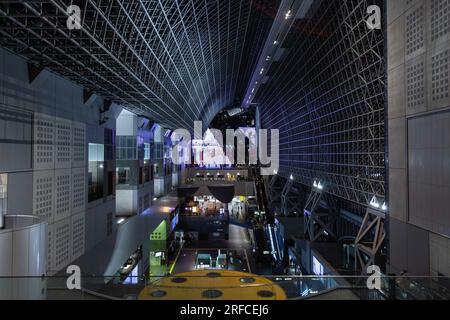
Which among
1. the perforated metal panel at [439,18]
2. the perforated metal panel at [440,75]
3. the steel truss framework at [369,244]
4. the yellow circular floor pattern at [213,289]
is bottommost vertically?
the steel truss framework at [369,244]

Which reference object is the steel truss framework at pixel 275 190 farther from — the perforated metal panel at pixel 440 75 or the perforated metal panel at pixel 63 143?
the perforated metal panel at pixel 440 75

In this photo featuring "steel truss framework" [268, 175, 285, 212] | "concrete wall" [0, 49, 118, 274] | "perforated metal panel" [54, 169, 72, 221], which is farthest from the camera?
"steel truss framework" [268, 175, 285, 212]

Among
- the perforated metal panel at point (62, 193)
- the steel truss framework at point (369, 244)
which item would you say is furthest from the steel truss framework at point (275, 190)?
the perforated metal panel at point (62, 193)

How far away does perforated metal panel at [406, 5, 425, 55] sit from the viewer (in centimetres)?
919

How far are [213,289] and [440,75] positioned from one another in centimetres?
774

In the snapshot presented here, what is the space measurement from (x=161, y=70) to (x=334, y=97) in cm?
1083

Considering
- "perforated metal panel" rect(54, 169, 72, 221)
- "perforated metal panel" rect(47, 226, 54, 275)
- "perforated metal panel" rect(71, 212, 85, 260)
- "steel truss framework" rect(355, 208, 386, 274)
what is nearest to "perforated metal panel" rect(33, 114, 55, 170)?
"perforated metal panel" rect(54, 169, 72, 221)

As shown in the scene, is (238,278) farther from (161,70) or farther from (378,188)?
(161,70)

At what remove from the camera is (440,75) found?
27.5 feet

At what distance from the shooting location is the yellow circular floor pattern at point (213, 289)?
6.18 meters

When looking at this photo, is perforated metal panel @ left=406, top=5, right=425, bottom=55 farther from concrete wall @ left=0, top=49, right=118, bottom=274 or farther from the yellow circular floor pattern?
concrete wall @ left=0, top=49, right=118, bottom=274

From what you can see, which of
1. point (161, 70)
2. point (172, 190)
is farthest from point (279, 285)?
A: point (172, 190)

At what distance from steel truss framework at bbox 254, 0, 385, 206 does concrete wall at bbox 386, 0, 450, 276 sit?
3.24 m

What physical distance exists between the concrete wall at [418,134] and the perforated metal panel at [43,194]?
11.5 metres
